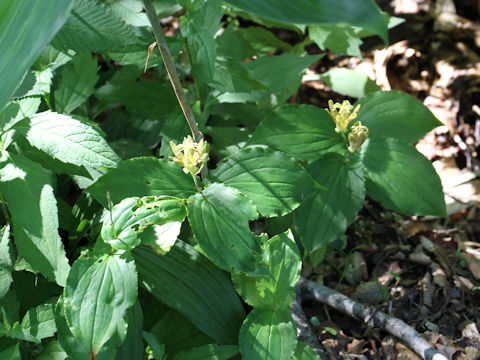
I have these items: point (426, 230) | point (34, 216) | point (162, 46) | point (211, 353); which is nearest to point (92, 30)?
point (162, 46)

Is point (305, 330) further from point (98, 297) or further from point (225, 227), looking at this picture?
point (98, 297)

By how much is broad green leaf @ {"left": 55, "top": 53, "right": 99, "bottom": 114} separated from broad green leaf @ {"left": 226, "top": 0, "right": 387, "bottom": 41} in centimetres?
132

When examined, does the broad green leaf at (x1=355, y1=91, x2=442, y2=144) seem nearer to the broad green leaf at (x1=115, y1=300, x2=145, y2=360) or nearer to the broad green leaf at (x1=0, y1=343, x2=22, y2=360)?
the broad green leaf at (x1=115, y1=300, x2=145, y2=360)

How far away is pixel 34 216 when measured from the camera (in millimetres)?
1458

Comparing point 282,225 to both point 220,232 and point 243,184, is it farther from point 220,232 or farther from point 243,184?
point 220,232

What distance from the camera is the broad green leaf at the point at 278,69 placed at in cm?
204

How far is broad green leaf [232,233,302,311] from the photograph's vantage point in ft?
5.06

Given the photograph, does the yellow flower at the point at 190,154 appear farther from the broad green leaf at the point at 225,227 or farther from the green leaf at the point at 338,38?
the green leaf at the point at 338,38

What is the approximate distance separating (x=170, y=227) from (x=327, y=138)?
2.53 ft

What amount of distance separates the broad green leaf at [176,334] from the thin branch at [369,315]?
0.57m

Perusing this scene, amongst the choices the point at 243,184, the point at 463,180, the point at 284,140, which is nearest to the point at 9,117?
the point at 243,184

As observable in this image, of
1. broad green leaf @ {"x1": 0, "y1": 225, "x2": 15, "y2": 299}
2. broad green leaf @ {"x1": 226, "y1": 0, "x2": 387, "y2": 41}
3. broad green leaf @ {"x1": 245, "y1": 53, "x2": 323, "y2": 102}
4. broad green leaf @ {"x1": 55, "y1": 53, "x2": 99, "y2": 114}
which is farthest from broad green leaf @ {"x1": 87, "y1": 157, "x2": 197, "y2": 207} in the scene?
broad green leaf @ {"x1": 226, "y1": 0, "x2": 387, "y2": 41}

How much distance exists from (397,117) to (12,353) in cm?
164

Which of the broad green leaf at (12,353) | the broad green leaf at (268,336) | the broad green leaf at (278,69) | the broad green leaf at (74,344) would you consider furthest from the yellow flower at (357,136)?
the broad green leaf at (12,353)
